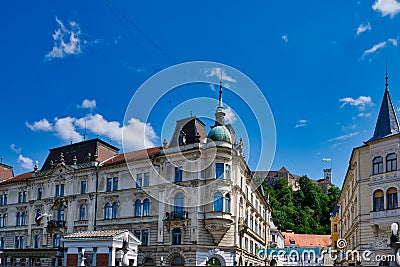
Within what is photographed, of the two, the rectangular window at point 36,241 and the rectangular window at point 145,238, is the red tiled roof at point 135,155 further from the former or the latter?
the rectangular window at point 36,241

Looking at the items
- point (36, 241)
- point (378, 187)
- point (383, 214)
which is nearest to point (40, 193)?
point (36, 241)

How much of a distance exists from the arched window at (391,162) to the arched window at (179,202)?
74.1ft

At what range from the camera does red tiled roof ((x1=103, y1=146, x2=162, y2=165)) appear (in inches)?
2274

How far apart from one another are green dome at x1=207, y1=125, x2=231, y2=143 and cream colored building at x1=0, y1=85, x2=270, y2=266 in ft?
0.37

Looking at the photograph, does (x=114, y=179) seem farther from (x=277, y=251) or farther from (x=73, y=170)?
(x=277, y=251)

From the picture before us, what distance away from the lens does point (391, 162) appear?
38406 mm

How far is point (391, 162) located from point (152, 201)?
2685cm

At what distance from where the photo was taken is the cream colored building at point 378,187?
37844 millimetres

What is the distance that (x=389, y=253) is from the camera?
37.5 metres

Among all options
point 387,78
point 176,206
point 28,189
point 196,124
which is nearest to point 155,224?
point 176,206

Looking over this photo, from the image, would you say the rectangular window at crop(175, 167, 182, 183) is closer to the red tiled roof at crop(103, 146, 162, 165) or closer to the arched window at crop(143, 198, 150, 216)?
the red tiled roof at crop(103, 146, 162, 165)

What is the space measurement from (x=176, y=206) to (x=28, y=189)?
24.9m

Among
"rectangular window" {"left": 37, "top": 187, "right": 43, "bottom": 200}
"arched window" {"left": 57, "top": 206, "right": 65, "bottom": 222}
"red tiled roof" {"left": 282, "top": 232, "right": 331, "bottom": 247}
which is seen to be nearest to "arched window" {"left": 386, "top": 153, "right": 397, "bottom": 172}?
"arched window" {"left": 57, "top": 206, "right": 65, "bottom": 222}

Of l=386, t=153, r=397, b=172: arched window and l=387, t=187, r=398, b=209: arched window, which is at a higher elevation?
l=386, t=153, r=397, b=172: arched window
